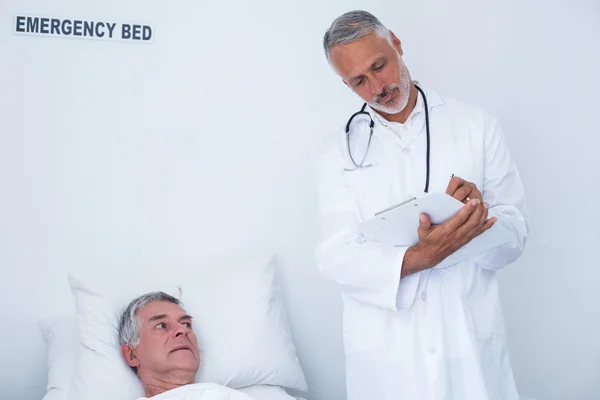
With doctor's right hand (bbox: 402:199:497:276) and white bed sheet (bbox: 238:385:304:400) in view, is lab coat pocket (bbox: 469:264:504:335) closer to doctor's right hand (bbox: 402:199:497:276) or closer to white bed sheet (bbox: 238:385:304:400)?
doctor's right hand (bbox: 402:199:497:276)

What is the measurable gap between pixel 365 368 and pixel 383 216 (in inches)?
19.7

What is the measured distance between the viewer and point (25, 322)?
2334mm

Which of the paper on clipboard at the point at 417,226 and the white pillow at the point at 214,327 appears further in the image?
the white pillow at the point at 214,327

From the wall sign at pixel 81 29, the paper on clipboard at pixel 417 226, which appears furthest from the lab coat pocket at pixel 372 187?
the wall sign at pixel 81 29

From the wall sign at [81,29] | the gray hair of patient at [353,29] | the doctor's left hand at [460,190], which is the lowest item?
the doctor's left hand at [460,190]

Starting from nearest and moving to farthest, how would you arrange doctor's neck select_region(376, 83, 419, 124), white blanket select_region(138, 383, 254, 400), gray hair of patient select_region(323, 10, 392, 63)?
white blanket select_region(138, 383, 254, 400), gray hair of patient select_region(323, 10, 392, 63), doctor's neck select_region(376, 83, 419, 124)

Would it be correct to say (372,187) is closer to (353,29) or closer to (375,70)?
(375,70)

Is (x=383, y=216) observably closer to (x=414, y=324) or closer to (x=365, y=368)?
(x=414, y=324)

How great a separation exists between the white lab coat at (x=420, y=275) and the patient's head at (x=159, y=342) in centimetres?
46

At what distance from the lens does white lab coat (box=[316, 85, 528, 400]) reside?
183cm

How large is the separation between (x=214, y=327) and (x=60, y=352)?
1.58 ft

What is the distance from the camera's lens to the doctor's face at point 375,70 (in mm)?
1896

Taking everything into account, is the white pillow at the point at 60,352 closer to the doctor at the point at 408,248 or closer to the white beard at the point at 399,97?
the doctor at the point at 408,248

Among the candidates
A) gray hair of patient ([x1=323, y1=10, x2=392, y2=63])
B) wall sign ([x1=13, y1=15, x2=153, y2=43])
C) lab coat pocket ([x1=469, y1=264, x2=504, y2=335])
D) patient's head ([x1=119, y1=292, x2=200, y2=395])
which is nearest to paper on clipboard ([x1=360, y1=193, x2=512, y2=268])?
lab coat pocket ([x1=469, y1=264, x2=504, y2=335])
